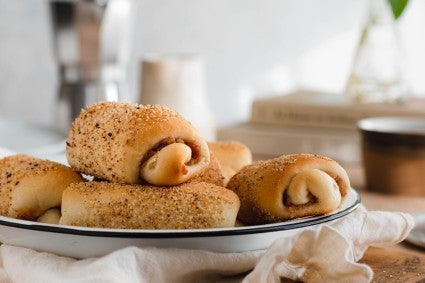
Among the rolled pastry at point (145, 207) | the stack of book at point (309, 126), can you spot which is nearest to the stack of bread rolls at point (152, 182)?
the rolled pastry at point (145, 207)

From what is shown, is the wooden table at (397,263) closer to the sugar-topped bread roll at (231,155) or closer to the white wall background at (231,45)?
the sugar-topped bread roll at (231,155)

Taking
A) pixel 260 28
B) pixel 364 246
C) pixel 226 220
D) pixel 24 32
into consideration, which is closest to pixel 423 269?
pixel 364 246

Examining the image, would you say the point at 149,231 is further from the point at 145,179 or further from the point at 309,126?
the point at 309,126

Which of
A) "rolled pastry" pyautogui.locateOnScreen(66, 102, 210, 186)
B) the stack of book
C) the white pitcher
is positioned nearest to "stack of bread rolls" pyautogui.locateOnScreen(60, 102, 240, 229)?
"rolled pastry" pyautogui.locateOnScreen(66, 102, 210, 186)

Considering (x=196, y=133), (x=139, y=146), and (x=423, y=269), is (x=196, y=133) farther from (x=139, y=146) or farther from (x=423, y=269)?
(x=423, y=269)

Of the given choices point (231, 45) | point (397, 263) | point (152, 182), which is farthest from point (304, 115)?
point (152, 182)

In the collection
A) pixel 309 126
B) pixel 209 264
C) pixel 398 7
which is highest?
pixel 398 7
